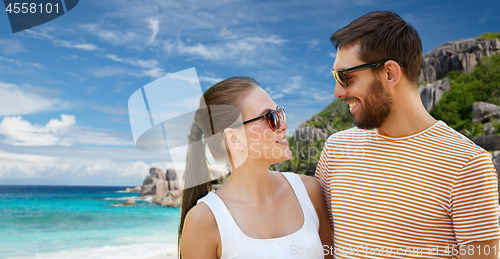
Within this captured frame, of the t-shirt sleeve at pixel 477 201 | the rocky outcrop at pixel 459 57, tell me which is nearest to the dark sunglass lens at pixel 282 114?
the t-shirt sleeve at pixel 477 201

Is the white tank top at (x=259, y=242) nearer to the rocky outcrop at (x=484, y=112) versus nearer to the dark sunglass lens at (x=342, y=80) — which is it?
the dark sunglass lens at (x=342, y=80)

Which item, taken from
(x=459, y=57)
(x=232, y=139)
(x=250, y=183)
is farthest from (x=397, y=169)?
(x=459, y=57)

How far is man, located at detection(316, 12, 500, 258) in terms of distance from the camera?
1.90 meters

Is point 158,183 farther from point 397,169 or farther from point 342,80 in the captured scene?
point 397,169

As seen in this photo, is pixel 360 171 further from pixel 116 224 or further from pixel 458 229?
pixel 116 224

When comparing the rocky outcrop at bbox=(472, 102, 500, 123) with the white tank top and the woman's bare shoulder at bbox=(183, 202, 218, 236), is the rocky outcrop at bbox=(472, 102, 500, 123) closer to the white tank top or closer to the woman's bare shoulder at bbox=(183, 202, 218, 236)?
the white tank top

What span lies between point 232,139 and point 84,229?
118ft

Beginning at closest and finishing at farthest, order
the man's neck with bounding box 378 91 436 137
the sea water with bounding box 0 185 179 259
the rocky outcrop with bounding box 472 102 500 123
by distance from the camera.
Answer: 1. the man's neck with bounding box 378 91 436 137
2. the sea water with bounding box 0 185 179 259
3. the rocky outcrop with bounding box 472 102 500 123

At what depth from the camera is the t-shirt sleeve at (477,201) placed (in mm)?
1841

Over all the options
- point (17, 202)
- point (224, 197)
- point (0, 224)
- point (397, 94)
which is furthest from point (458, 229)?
point (17, 202)

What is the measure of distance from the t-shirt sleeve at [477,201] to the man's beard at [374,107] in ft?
1.85

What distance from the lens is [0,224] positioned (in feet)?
116

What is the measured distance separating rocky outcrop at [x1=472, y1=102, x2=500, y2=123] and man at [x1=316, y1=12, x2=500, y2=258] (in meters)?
38.7

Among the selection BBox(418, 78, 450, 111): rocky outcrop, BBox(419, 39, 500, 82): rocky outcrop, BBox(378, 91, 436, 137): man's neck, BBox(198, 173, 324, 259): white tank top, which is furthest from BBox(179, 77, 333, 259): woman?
BBox(419, 39, 500, 82): rocky outcrop
